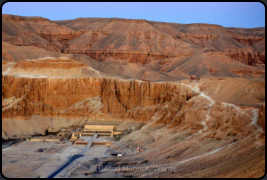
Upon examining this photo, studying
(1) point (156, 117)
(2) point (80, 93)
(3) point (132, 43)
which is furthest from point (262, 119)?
(3) point (132, 43)

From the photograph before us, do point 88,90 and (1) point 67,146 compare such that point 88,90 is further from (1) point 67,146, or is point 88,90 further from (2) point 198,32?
(2) point 198,32

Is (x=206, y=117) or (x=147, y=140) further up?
(x=206, y=117)

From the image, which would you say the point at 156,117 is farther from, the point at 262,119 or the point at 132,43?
the point at 132,43

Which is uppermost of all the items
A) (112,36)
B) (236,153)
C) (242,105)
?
(112,36)

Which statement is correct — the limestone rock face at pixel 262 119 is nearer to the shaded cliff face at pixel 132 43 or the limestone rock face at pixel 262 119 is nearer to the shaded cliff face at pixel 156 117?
the shaded cliff face at pixel 156 117

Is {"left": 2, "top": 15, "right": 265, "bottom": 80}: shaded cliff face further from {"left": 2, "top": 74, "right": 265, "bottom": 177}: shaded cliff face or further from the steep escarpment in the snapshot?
{"left": 2, "top": 74, "right": 265, "bottom": 177}: shaded cliff face

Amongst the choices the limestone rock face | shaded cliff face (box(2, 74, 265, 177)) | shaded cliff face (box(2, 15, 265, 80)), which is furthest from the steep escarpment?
shaded cliff face (box(2, 15, 265, 80))

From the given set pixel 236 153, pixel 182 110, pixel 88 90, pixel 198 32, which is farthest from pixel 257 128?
pixel 198 32

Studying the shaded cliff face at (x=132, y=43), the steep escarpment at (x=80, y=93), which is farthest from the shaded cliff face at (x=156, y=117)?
the shaded cliff face at (x=132, y=43)
